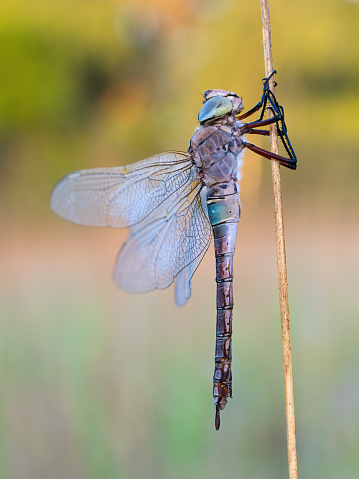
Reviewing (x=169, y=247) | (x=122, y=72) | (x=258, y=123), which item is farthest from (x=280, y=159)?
(x=122, y=72)

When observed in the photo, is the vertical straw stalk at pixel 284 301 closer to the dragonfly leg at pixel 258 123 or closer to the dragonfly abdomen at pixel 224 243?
the dragonfly leg at pixel 258 123

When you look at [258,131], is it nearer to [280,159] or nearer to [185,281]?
[280,159]

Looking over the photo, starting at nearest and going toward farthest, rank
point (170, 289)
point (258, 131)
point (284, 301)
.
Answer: point (284, 301) → point (258, 131) → point (170, 289)

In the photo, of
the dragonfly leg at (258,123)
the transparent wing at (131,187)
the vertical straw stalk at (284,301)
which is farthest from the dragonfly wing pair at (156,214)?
the vertical straw stalk at (284,301)

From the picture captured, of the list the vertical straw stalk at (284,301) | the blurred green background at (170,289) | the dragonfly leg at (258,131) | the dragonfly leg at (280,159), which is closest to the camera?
the vertical straw stalk at (284,301)

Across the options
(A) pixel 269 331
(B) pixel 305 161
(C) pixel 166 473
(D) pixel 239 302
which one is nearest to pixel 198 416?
(C) pixel 166 473

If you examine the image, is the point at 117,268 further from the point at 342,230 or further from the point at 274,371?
the point at 342,230

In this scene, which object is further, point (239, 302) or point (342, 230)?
point (342, 230)
